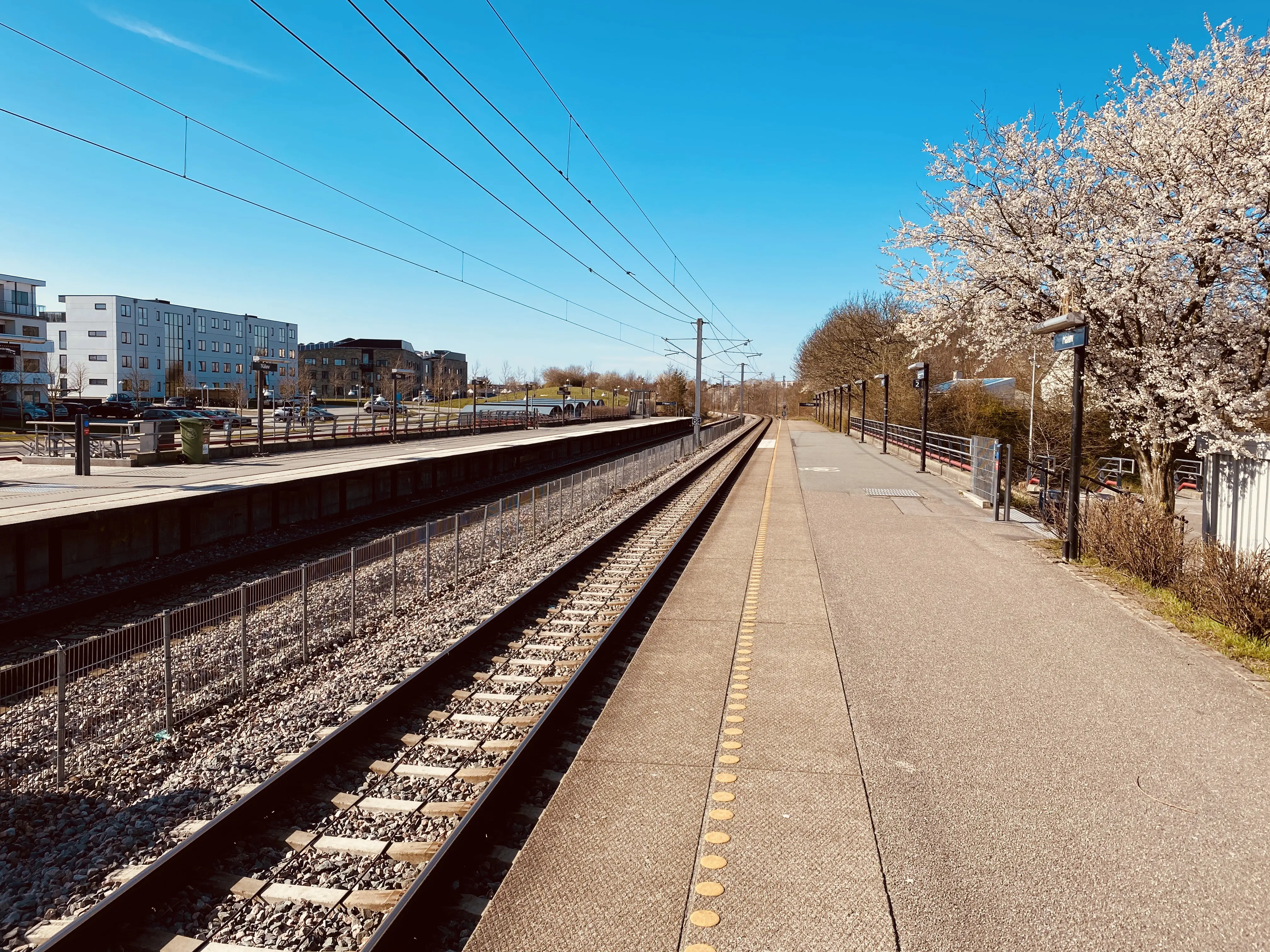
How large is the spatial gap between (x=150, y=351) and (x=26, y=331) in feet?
87.2

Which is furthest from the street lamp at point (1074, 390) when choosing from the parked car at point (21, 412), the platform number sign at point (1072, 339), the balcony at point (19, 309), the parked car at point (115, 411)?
the balcony at point (19, 309)

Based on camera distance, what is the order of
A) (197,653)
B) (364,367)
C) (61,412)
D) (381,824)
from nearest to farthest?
(381,824), (197,653), (61,412), (364,367)

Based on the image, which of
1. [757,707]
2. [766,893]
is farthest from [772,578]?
[766,893]

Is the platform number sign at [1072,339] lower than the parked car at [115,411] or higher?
higher

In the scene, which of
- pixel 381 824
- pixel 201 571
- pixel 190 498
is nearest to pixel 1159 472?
pixel 381 824

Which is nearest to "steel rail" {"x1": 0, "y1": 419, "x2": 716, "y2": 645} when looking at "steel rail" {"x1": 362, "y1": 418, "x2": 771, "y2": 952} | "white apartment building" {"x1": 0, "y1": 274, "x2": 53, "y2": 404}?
"steel rail" {"x1": 362, "y1": 418, "x2": 771, "y2": 952}

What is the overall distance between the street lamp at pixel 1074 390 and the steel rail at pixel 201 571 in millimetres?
12365

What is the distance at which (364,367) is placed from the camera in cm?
14612

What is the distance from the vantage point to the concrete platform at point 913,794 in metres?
3.80

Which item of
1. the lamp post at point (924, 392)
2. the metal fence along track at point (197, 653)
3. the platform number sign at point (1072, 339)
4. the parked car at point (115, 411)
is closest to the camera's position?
the metal fence along track at point (197, 653)

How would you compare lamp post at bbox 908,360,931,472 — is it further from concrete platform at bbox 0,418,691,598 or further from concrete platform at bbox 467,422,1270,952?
concrete platform at bbox 467,422,1270,952

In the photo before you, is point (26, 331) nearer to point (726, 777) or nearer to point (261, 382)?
point (261, 382)

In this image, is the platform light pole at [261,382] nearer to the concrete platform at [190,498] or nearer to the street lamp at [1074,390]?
the concrete platform at [190,498]

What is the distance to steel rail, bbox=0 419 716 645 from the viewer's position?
9609 mm
